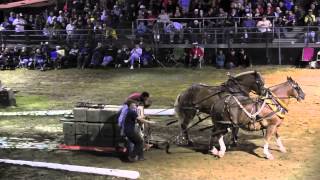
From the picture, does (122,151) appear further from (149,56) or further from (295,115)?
(149,56)

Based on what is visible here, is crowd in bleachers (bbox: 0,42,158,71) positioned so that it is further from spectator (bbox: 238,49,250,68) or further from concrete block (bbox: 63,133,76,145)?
concrete block (bbox: 63,133,76,145)

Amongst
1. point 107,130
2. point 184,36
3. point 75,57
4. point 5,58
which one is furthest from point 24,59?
point 107,130

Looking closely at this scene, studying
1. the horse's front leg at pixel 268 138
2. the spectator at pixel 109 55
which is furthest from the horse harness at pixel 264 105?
the spectator at pixel 109 55

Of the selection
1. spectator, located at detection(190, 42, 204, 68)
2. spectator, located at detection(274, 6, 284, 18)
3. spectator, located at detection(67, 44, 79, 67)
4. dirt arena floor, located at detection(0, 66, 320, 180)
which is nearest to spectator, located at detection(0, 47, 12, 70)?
spectator, located at detection(67, 44, 79, 67)

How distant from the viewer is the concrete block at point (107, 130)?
13.3 metres

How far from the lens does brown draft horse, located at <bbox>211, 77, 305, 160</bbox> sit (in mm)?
12359

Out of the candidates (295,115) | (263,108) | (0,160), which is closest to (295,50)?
(295,115)

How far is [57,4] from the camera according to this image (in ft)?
140

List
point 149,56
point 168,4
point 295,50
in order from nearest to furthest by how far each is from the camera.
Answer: point 295,50 → point 149,56 → point 168,4

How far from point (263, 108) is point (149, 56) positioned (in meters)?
18.4

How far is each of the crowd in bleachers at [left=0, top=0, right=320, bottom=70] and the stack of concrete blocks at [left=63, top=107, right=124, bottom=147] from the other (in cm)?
1643

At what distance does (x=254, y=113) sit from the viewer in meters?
12.3

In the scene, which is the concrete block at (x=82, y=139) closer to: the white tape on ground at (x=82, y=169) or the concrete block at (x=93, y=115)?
the concrete block at (x=93, y=115)

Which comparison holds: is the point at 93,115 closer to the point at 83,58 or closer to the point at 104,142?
the point at 104,142
